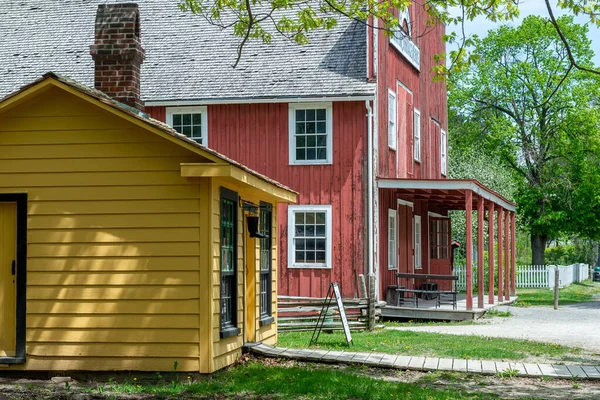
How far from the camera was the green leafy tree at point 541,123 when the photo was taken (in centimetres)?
4625

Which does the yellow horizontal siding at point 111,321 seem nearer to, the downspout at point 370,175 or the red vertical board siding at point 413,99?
the downspout at point 370,175

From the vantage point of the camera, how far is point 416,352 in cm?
1490

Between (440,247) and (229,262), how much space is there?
18.7m

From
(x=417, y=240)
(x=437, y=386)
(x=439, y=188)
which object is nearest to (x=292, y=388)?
(x=437, y=386)

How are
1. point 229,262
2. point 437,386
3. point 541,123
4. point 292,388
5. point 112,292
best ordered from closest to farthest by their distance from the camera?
point 292,388
point 437,386
point 112,292
point 229,262
point 541,123

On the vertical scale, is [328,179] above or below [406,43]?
below

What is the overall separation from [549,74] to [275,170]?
94.1ft

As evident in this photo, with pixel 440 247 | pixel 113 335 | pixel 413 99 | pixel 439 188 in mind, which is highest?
pixel 413 99

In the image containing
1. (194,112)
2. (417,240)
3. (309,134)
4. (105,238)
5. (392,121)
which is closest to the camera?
(105,238)

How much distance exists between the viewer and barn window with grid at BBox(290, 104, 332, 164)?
22531 millimetres

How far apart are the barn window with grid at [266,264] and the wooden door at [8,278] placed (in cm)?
396

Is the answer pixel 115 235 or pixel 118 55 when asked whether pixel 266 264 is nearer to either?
pixel 115 235

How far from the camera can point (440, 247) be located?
3069 cm

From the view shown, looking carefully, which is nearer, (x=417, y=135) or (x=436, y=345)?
(x=436, y=345)
